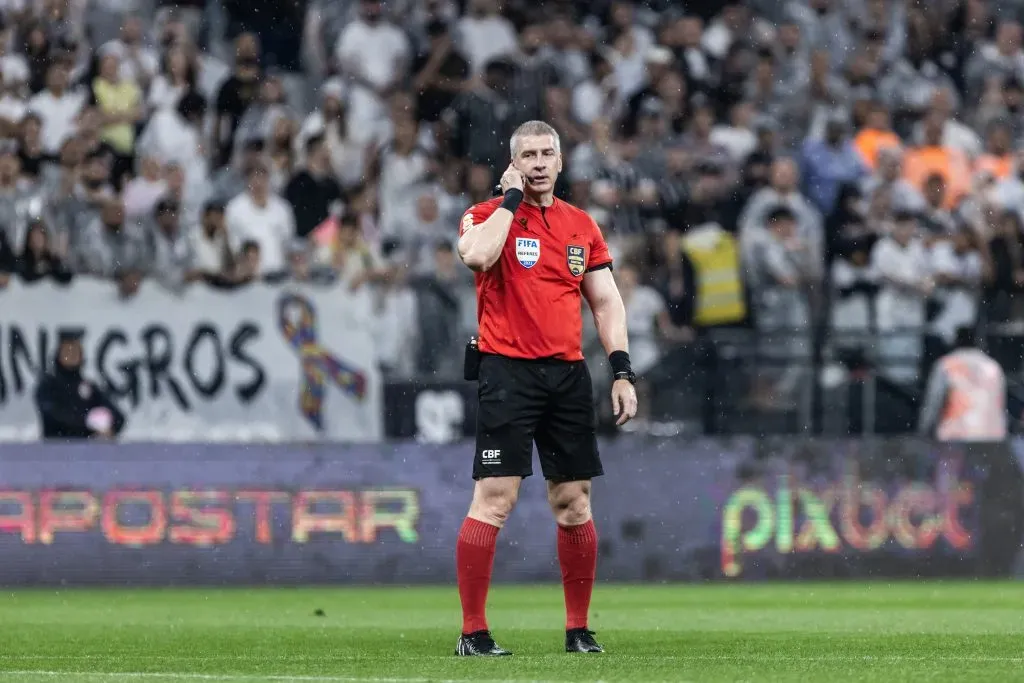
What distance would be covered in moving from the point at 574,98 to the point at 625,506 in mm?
5095

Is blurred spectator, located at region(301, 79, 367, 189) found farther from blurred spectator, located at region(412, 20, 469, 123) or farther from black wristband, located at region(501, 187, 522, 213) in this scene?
black wristband, located at region(501, 187, 522, 213)

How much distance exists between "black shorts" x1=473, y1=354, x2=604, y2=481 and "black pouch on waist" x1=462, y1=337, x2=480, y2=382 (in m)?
0.03

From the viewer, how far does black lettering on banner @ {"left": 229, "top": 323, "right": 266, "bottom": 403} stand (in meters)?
14.1

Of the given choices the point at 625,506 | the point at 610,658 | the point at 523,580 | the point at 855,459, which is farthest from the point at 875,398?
the point at 610,658

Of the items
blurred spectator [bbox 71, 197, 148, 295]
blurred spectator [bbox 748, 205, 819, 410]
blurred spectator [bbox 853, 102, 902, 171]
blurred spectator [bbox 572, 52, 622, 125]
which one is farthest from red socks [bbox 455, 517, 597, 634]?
blurred spectator [bbox 853, 102, 902, 171]

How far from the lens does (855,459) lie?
14.9m

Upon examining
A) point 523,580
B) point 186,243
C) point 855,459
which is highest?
point 186,243

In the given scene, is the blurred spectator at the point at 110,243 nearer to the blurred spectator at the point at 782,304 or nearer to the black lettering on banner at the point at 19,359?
the black lettering on banner at the point at 19,359

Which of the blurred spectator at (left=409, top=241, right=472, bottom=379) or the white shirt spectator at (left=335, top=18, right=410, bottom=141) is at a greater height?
the white shirt spectator at (left=335, top=18, right=410, bottom=141)

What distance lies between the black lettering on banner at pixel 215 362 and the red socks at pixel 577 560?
675 centimetres

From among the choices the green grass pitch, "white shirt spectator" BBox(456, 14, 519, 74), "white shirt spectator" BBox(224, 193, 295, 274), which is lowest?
the green grass pitch

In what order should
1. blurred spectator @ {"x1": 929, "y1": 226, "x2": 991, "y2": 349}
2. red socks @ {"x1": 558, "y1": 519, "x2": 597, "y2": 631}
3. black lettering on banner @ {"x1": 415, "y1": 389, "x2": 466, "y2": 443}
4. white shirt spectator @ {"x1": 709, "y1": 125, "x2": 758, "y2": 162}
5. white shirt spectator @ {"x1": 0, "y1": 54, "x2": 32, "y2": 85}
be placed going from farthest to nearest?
1. white shirt spectator @ {"x1": 709, "y1": 125, "x2": 758, "y2": 162}
2. white shirt spectator @ {"x1": 0, "y1": 54, "x2": 32, "y2": 85}
3. blurred spectator @ {"x1": 929, "y1": 226, "x2": 991, "y2": 349}
4. black lettering on banner @ {"x1": 415, "y1": 389, "x2": 466, "y2": 443}
5. red socks @ {"x1": 558, "y1": 519, "x2": 597, "y2": 631}

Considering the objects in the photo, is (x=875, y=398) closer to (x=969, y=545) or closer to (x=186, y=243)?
(x=969, y=545)

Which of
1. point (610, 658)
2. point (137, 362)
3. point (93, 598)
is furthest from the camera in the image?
point (137, 362)
